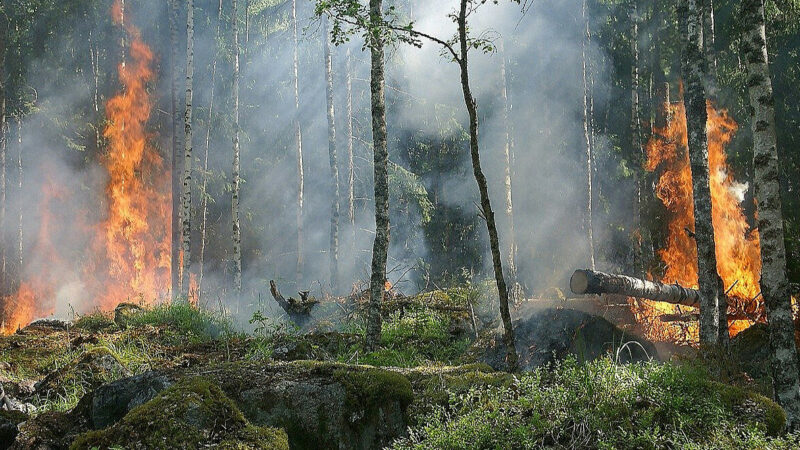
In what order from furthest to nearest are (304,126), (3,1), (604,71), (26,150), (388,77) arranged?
(304,126)
(388,77)
(604,71)
(26,150)
(3,1)

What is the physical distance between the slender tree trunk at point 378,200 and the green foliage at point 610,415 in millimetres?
5711

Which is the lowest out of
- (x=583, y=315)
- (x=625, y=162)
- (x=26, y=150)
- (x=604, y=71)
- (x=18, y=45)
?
(x=583, y=315)

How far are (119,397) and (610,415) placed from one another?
3.40 meters

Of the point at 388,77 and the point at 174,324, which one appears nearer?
the point at 174,324

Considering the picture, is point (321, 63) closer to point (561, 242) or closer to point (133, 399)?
point (561, 242)

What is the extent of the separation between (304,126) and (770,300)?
27530mm

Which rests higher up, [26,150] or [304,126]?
[304,126]

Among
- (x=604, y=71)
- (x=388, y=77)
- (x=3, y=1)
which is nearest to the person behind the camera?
(x=3, y=1)

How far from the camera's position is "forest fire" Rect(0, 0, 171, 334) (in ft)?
77.3

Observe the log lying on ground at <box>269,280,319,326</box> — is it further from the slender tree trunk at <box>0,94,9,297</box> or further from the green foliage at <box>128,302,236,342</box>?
the slender tree trunk at <box>0,94,9,297</box>

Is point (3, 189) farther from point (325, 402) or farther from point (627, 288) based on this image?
point (325, 402)

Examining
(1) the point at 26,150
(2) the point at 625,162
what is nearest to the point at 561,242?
(2) the point at 625,162

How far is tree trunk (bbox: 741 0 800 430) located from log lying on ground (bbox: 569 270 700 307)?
3.80 meters

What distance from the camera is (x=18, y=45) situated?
71.5ft
